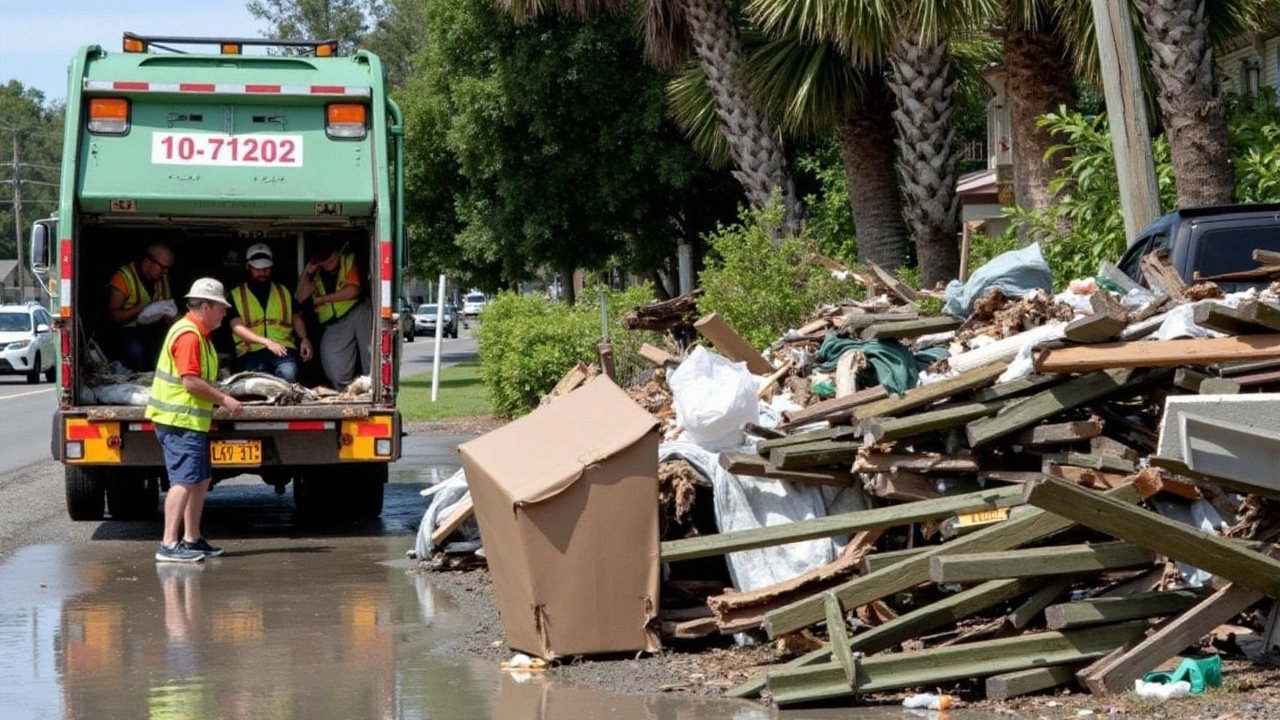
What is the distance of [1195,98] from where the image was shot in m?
13.1

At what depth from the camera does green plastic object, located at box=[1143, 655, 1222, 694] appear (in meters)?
6.26

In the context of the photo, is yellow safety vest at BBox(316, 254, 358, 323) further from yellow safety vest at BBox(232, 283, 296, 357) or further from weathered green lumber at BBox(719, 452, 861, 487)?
weathered green lumber at BBox(719, 452, 861, 487)

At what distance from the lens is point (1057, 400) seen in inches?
297

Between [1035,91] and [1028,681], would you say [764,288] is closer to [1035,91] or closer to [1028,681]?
[1035,91]

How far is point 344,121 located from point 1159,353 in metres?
6.62

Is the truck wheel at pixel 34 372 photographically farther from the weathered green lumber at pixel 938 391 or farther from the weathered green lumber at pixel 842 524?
the weathered green lumber at pixel 938 391

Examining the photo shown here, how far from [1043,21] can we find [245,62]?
740 cm

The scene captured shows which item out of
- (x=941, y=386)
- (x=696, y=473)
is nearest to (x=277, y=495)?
(x=696, y=473)

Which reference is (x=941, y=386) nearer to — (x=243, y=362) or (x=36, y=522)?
(x=243, y=362)

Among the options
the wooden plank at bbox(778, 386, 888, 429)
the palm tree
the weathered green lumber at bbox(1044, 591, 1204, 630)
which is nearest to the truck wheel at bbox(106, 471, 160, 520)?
the wooden plank at bbox(778, 386, 888, 429)

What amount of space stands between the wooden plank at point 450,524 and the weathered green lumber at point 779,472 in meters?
2.56

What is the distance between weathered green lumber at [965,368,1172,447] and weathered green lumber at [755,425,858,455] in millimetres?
660

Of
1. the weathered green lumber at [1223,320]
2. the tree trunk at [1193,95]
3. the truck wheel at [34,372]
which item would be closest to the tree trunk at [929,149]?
the tree trunk at [1193,95]

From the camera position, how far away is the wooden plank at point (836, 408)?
27.1 feet
